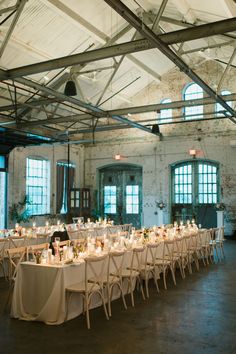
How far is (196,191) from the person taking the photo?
15719 millimetres

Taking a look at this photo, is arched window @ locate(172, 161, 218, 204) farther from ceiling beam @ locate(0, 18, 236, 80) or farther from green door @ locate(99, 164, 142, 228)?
ceiling beam @ locate(0, 18, 236, 80)

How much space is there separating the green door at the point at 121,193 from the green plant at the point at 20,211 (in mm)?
4242

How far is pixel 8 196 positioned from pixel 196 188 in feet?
24.4

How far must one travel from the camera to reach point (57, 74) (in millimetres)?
12398

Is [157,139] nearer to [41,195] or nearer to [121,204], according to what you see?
[121,204]

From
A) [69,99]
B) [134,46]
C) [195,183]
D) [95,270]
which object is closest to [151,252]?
[95,270]

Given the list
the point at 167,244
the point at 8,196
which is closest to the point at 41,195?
the point at 8,196

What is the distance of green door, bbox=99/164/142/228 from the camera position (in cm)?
1711

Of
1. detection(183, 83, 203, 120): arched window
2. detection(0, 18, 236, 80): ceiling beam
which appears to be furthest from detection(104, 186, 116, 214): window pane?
detection(0, 18, 236, 80): ceiling beam

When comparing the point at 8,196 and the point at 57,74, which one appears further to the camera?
the point at 8,196

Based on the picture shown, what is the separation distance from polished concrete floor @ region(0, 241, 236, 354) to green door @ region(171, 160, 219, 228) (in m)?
8.94

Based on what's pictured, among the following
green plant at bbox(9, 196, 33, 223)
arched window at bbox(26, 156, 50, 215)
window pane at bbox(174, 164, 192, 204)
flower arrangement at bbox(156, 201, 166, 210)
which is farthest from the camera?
window pane at bbox(174, 164, 192, 204)

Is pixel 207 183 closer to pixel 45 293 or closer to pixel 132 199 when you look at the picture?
pixel 132 199

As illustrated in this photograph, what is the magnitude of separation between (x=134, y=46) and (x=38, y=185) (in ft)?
33.9
